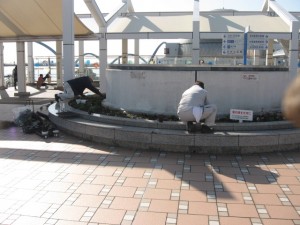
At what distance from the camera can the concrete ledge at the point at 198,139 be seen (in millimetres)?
6566

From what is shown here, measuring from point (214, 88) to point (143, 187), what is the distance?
12.2ft

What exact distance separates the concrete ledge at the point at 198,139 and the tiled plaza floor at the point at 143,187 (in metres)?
0.19

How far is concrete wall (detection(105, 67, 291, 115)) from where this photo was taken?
7.92 m

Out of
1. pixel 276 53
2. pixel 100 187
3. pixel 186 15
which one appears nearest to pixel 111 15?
pixel 186 15

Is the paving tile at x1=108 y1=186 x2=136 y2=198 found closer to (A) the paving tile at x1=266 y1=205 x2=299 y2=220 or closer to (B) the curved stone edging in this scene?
(A) the paving tile at x1=266 y1=205 x2=299 y2=220

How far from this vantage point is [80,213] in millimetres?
4152

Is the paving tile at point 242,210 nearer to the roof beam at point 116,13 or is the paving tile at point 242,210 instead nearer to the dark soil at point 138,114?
the dark soil at point 138,114

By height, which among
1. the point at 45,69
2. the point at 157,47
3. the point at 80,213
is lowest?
the point at 80,213

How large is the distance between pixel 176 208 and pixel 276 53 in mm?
33969

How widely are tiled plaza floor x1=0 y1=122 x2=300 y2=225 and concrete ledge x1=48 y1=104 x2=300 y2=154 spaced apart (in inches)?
7.5

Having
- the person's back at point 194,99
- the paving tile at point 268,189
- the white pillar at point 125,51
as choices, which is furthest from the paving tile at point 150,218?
the white pillar at point 125,51

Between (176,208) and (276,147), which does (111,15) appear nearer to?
(276,147)

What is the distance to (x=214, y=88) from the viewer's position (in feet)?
26.1

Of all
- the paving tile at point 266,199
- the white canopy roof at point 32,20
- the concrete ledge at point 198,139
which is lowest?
the paving tile at point 266,199
